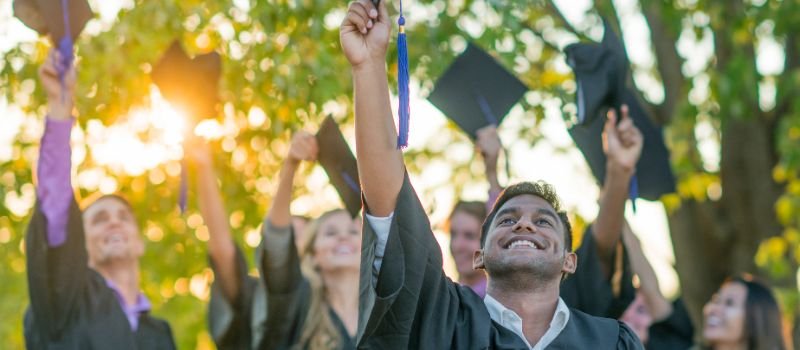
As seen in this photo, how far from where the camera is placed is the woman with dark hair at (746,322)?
725cm

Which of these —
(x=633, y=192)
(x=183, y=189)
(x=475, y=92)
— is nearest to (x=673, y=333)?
(x=633, y=192)

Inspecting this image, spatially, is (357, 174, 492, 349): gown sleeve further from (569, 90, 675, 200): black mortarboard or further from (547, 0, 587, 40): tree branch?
(547, 0, 587, 40): tree branch


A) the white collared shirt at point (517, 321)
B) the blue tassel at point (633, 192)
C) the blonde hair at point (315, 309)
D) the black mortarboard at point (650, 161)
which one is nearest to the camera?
the white collared shirt at point (517, 321)

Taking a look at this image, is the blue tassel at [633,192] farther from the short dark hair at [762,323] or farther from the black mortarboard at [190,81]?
the black mortarboard at [190,81]

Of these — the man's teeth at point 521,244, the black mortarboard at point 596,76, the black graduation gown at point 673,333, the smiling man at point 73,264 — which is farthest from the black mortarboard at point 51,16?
the black graduation gown at point 673,333

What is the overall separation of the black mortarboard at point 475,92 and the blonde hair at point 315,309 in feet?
2.44

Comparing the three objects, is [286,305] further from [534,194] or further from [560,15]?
[560,15]

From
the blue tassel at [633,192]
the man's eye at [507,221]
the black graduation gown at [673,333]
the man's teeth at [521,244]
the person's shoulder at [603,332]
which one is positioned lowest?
the black graduation gown at [673,333]

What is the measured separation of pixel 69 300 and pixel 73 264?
5.7 inches

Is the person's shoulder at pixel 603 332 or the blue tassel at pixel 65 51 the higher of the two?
the blue tassel at pixel 65 51

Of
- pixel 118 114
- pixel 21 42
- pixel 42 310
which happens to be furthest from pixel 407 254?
pixel 118 114

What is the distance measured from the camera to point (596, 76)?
6582 mm

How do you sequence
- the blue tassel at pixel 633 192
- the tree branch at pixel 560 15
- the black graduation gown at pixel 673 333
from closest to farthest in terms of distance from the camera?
the blue tassel at pixel 633 192 → the black graduation gown at pixel 673 333 → the tree branch at pixel 560 15

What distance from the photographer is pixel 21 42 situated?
7.91 m
